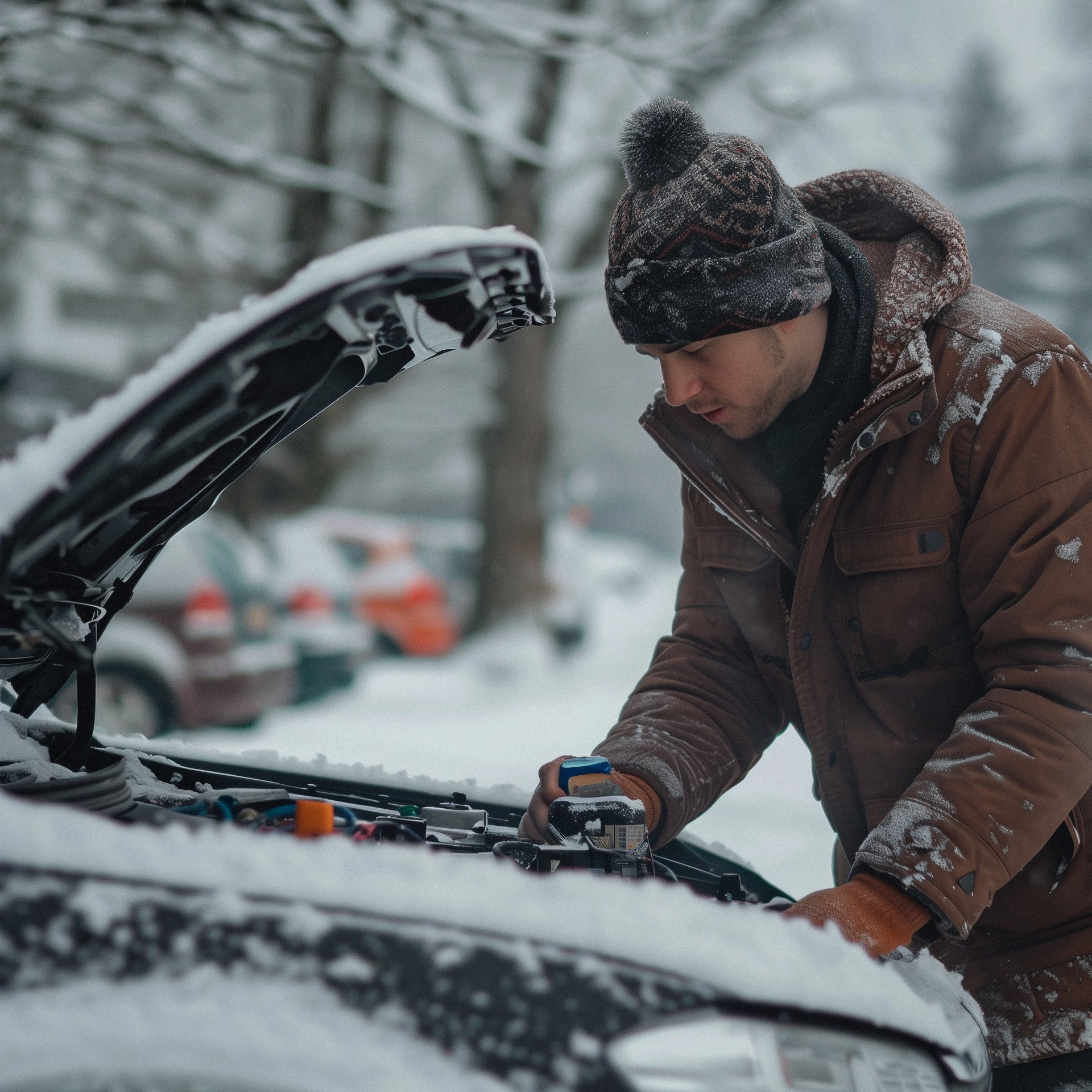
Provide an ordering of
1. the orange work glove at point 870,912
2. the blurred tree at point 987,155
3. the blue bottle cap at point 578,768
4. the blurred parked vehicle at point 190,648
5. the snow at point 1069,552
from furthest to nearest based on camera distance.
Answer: the blurred tree at point 987,155, the blurred parked vehicle at point 190,648, the blue bottle cap at point 578,768, the snow at point 1069,552, the orange work glove at point 870,912

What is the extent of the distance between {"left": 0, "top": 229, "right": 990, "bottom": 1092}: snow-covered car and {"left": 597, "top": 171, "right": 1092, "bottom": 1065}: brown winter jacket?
268 millimetres

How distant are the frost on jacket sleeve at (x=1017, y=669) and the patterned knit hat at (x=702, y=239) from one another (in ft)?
1.20

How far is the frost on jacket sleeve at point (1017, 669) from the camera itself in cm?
142

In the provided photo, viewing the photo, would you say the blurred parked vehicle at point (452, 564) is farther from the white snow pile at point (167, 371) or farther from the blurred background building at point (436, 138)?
the white snow pile at point (167, 371)

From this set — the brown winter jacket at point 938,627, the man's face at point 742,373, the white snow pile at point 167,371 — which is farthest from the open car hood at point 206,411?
the brown winter jacket at point 938,627

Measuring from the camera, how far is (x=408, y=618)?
995cm

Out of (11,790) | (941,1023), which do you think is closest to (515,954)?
(941,1023)

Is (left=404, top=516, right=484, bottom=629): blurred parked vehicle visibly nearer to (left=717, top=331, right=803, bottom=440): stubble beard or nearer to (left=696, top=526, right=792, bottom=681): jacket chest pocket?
(left=696, top=526, right=792, bottom=681): jacket chest pocket

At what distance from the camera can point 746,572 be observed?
6.62ft

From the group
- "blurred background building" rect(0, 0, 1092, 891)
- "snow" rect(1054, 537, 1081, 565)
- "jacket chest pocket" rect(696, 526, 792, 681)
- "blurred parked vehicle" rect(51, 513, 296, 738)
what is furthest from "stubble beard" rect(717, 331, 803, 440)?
"blurred parked vehicle" rect(51, 513, 296, 738)

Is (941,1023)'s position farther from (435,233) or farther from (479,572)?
(479,572)

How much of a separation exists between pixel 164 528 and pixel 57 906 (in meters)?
0.77

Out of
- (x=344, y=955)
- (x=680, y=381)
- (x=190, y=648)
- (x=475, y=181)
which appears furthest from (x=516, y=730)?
(x=344, y=955)

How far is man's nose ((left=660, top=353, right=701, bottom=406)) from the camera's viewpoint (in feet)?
5.96
